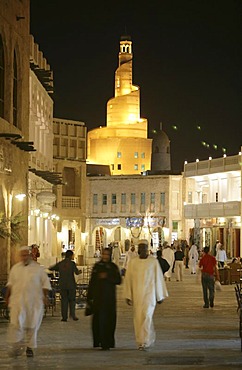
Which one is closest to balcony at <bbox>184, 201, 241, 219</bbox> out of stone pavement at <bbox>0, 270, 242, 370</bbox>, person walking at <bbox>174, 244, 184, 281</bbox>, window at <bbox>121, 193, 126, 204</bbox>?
window at <bbox>121, 193, 126, 204</bbox>

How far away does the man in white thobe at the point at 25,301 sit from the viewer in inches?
559

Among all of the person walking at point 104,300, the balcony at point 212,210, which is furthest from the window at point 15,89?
the balcony at point 212,210

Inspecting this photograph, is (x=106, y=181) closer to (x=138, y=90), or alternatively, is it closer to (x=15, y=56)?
(x=138, y=90)

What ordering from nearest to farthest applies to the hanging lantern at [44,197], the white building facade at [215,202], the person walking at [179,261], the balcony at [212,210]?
1. the hanging lantern at [44,197]
2. the person walking at [179,261]
3. the balcony at [212,210]
4. the white building facade at [215,202]

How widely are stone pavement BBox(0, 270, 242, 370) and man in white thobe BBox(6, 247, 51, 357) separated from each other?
275 millimetres

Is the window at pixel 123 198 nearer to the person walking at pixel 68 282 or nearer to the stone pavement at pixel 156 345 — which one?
the stone pavement at pixel 156 345

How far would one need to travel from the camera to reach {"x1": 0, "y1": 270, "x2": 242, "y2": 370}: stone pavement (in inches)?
536

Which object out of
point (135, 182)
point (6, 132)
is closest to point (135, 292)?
point (6, 132)

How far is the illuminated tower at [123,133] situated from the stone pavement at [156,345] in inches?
3679

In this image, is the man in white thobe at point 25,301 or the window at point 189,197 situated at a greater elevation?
the window at point 189,197

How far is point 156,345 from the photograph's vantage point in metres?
15.9

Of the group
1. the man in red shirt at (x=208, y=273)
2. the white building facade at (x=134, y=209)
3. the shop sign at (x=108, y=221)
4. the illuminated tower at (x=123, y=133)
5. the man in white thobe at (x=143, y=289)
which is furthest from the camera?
the illuminated tower at (x=123, y=133)

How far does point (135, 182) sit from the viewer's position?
87.6 meters

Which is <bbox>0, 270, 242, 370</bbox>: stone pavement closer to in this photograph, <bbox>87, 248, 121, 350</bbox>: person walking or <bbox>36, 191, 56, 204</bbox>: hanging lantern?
<bbox>87, 248, 121, 350</bbox>: person walking
